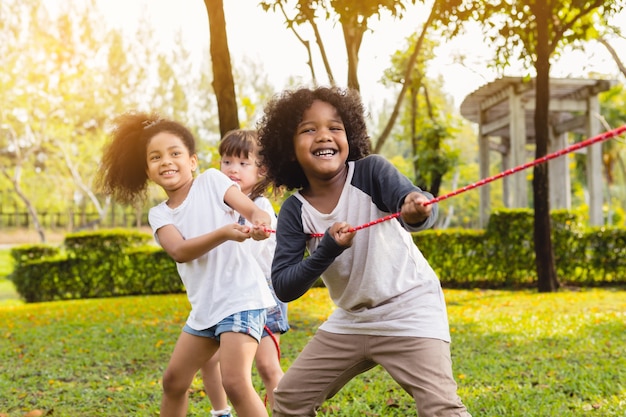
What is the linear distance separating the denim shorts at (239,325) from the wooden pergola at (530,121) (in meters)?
10.5

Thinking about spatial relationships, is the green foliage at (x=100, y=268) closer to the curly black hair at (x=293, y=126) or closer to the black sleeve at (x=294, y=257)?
the curly black hair at (x=293, y=126)

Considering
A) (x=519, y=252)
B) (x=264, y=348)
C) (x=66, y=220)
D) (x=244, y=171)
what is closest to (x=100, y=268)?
(x=519, y=252)

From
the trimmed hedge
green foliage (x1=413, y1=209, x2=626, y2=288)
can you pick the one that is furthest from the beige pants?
green foliage (x1=413, y1=209, x2=626, y2=288)

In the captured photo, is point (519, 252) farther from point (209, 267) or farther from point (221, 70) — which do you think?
point (209, 267)

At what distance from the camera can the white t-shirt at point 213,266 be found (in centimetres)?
300

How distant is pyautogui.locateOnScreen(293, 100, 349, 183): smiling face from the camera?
2.52 meters

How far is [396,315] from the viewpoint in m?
2.46

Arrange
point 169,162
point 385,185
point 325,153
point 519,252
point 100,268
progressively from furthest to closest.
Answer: point 100,268, point 519,252, point 169,162, point 325,153, point 385,185

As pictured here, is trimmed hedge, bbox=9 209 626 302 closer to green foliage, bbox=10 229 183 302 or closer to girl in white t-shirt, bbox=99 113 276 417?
green foliage, bbox=10 229 183 302

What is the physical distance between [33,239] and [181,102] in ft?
38.6

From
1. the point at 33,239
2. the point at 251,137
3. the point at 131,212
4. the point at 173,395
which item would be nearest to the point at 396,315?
the point at 173,395

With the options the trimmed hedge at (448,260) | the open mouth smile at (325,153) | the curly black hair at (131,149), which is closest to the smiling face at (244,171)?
the curly black hair at (131,149)

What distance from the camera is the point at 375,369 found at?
5613 millimetres

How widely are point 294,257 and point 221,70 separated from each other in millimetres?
5856
